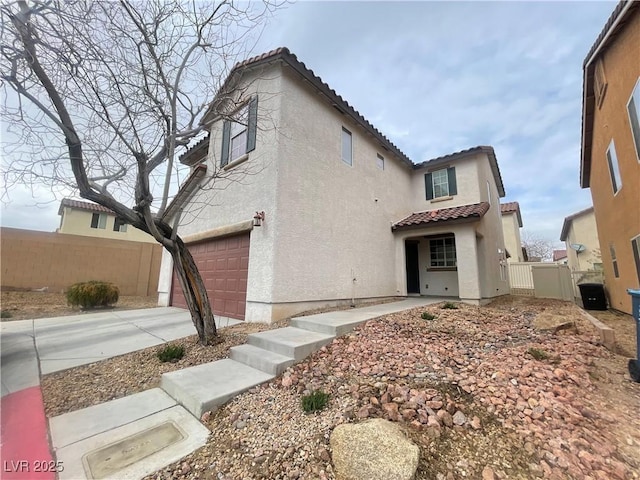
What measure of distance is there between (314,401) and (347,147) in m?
8.54

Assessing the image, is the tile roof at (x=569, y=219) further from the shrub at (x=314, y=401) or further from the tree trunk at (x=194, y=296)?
the tree trunk at (x=194, y=296)

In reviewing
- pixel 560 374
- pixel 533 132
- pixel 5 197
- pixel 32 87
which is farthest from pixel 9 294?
pixel 533 132

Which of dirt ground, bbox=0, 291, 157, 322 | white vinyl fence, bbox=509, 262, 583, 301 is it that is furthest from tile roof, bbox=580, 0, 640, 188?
dirt ground, bbox=0, 291, 157, 322

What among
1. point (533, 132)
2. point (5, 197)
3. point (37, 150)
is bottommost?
point (5, 197)

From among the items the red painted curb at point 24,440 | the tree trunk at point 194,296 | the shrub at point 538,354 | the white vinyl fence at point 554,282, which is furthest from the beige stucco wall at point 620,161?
the red painted curb at point 24,440

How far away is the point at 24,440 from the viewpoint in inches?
106

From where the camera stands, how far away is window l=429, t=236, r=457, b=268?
1197 cm

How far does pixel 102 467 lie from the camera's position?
2330 millimetres

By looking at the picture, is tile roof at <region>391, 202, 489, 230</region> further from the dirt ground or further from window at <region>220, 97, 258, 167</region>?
the dirt ground

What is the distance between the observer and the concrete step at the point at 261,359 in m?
3.93

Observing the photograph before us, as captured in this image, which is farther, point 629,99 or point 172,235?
point 629,99

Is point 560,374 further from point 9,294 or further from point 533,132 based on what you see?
point 9,294

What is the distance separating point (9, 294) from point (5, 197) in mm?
10980

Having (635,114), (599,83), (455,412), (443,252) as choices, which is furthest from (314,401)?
(599,83)
